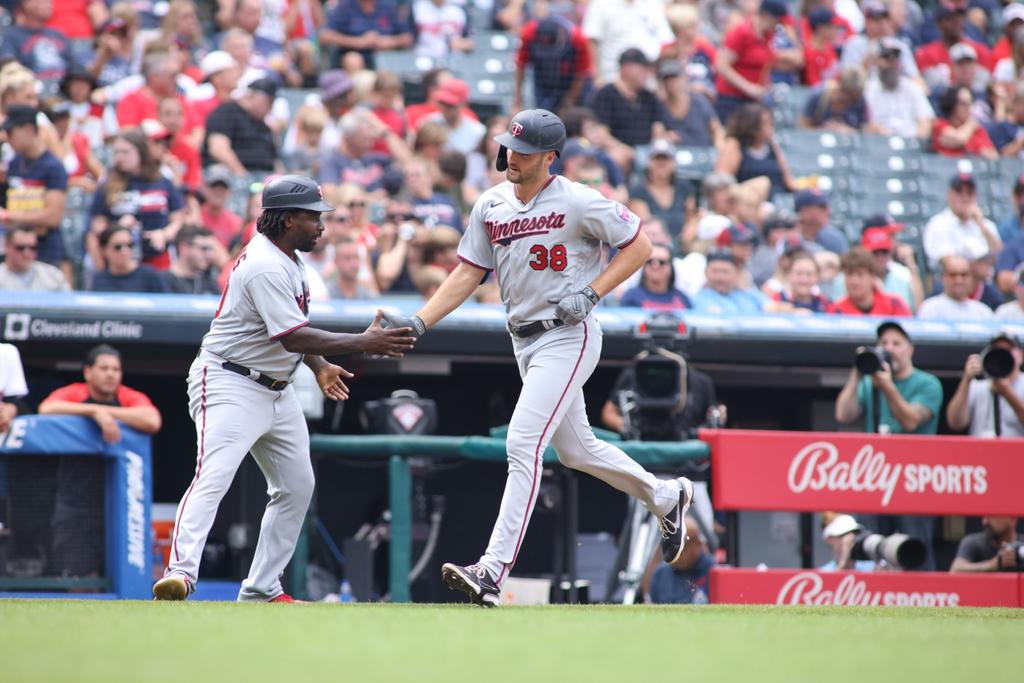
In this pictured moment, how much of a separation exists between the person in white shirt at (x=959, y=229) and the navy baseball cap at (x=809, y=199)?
986 mm

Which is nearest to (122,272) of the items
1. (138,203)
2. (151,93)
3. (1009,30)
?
(138,203)

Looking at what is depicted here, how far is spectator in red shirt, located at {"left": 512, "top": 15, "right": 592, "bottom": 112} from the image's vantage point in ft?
43.9

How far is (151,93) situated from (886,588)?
6622 millimetres

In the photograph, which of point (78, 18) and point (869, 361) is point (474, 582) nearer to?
point (869, 361)

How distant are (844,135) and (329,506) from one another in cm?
624

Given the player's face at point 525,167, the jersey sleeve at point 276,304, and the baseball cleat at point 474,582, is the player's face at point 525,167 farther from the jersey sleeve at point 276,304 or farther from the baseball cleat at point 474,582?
the baseball cleat at point 474,582

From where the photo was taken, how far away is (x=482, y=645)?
426cm

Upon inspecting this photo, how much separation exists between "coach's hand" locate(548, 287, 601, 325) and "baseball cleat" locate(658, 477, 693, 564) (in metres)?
0.95

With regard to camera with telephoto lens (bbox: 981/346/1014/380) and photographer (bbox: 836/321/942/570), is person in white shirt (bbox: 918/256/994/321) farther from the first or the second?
camera with telephoto lens (bbox: 981/346/1014/380)

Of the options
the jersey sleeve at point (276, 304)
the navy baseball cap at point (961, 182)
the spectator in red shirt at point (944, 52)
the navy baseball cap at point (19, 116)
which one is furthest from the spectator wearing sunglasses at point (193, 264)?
the spectator in red shirt at point (944, 52)

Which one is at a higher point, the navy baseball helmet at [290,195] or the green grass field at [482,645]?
the navy baseball helmet at [290,195]

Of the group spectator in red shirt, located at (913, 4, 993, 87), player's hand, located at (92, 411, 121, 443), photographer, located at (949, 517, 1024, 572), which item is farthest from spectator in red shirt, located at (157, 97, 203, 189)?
spectator in red shirt, located at (913, 4, 993, 87)

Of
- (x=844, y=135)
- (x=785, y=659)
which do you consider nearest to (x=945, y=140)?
(x=844, y=135)

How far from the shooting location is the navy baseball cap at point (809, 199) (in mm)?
12070
